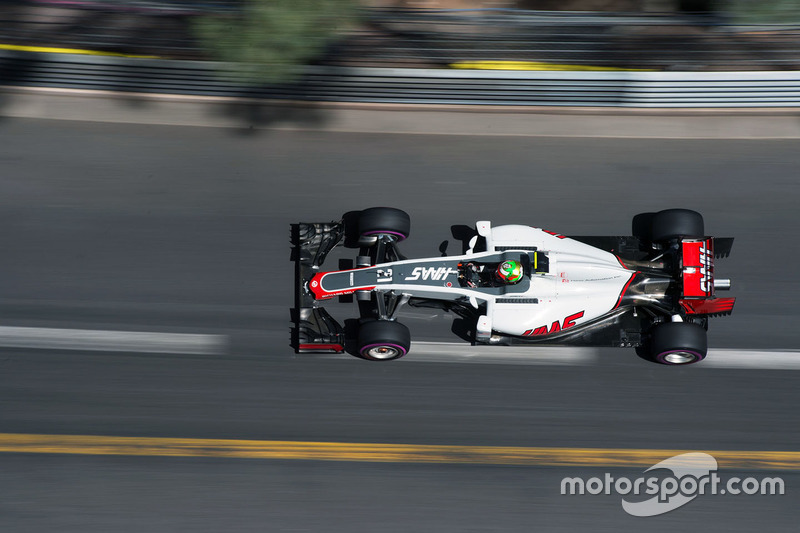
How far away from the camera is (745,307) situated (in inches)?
307

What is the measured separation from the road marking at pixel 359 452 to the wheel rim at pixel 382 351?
0.93 meters

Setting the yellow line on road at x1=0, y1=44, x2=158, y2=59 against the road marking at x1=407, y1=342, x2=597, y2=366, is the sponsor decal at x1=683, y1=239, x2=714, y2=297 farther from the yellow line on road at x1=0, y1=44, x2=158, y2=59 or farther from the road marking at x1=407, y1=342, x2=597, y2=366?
the yellow line on road at x1=0, y1=44, x2=158, y2=59

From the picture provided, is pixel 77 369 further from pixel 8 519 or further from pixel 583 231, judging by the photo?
pixel 583 231

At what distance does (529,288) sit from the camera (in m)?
7.09

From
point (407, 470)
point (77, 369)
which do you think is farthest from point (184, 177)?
point (407, 470)

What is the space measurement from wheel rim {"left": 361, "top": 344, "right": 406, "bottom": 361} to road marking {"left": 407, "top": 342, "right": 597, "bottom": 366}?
0.38 m

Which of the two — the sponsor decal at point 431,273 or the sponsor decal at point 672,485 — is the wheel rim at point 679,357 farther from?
the sponsor decal at point 431,273

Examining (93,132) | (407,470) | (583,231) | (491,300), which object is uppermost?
(93,132)

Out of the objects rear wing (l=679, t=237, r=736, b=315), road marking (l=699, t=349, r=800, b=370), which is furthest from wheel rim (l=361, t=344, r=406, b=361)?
road marking (l=699, t=349, r=800, b=370)

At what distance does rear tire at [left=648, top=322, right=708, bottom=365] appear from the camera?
7062 millimetres

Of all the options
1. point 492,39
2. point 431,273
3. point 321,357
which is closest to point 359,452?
point 321,357

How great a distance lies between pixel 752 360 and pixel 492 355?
2.79 metres

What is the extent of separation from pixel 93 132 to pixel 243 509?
15.3ft

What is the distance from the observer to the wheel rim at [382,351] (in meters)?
7.17
